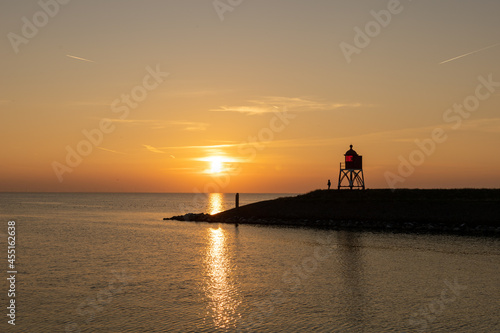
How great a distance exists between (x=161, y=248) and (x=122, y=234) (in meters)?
17.9

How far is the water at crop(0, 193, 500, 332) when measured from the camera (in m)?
18.6

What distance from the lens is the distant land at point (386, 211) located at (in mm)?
58188

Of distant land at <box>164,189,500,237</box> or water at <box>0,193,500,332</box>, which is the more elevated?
distant land at <box>164,189,500,237</box>

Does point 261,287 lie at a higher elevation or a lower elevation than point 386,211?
lower

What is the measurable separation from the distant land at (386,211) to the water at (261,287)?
13056 mm

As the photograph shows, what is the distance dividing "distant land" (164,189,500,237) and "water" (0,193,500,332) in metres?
13.1

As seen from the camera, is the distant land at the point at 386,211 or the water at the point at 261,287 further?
the distant land at the point at 386,211

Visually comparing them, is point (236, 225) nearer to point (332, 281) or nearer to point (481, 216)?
point (481, 216)

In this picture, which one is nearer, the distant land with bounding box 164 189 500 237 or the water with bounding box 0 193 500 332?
the water with bounding box 0 193 500 332

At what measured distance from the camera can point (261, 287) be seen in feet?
83.8

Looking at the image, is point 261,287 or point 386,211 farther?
point 386,211

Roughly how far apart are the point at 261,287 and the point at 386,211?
148 feet

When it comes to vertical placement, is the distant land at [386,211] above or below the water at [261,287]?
above

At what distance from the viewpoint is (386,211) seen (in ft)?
217
